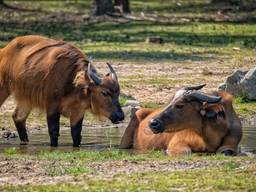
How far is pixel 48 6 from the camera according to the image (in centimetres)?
4634

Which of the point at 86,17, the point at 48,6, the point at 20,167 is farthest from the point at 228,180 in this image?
the point at 48,6

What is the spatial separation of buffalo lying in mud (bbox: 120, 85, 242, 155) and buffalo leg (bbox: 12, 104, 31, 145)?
298 cm

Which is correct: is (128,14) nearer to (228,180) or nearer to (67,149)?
(67,149)

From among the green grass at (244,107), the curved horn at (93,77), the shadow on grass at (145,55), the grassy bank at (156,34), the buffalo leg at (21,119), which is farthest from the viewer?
the shadow on grass at (145,55)

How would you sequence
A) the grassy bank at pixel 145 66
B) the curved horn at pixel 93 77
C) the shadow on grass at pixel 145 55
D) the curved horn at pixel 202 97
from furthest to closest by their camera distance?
1. the shadow on grass at pixel 145 55
2. the curved horn at pixel 93 77
3. the curved horn at pixel 202 97
4. the grassy bank at pixel 145 66

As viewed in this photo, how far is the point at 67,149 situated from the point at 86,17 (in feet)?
78.5

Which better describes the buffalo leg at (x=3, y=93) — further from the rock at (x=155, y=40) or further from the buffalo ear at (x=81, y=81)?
the rock at (x=155, y=40)

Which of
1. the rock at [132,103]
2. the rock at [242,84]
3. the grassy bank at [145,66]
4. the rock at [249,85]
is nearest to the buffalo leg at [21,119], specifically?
the grassy bank at [145,66]

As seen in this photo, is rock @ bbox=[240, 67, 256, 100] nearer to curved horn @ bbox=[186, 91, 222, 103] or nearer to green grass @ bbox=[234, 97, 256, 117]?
green grass @ bbox=[234, 97, 256, 117]

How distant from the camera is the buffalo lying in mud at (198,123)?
1432cm

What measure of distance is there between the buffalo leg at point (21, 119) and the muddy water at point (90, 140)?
0.12 metres

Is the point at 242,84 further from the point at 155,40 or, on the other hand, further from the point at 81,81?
the point at 155,40

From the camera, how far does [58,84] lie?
52.4ft

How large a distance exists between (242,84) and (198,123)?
213 inches
